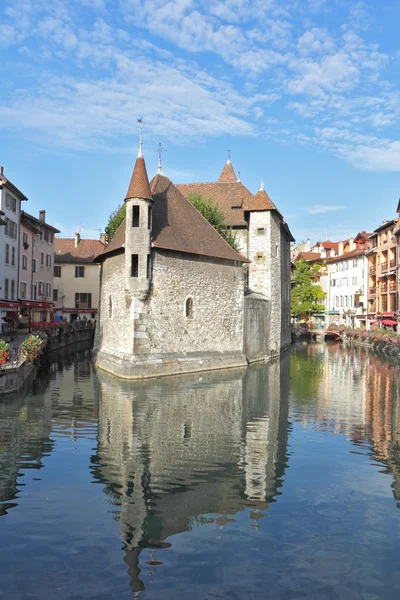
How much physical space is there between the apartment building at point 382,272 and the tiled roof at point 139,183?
33.6 m

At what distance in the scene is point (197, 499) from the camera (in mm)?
9305

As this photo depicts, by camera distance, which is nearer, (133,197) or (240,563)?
(240,563)

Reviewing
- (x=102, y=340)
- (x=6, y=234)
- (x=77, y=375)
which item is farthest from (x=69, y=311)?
(x=77, y=375)

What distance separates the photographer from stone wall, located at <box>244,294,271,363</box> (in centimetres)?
3114

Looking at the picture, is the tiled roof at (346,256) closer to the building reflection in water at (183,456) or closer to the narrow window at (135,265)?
the narrow window at (135,265)

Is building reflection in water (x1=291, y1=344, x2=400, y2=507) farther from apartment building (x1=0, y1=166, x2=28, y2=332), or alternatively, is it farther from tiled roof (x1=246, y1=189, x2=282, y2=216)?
apartment building (x1=0, y1=166, x2=28, y2=332)

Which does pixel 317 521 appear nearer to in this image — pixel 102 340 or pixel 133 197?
pixel 133 197

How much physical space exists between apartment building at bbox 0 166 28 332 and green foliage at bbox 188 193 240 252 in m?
11.7

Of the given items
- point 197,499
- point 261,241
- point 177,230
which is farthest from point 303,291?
point 197,499

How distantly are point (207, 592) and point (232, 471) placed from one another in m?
4.55

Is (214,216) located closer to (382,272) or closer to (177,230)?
(177,230)

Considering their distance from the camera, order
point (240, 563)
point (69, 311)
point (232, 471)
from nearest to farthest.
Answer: point (240, 563) < point (232, 471) < point (69, 311)

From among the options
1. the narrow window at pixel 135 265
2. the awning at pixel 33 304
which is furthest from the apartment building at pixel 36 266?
the narrow window at pixel 135 265

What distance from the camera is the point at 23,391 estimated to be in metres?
19.5
